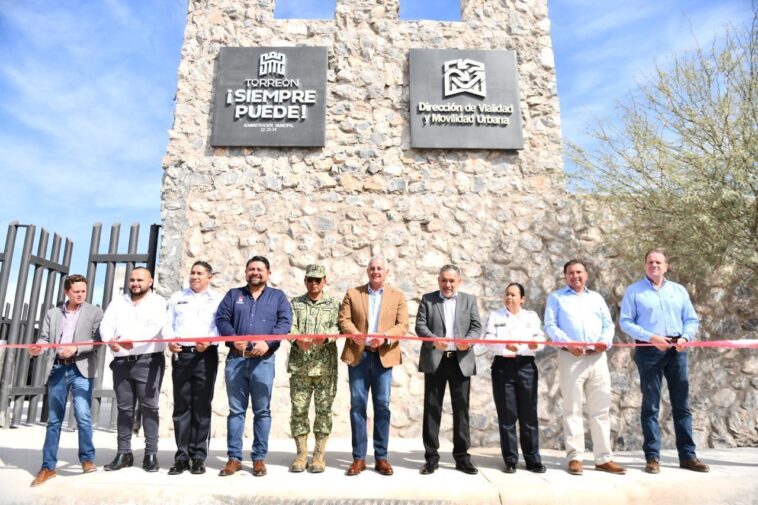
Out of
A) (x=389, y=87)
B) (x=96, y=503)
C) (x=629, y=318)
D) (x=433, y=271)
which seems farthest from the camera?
(x=389, y=87)

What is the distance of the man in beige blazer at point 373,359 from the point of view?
341 cm

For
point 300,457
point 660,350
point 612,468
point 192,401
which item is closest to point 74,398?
point 192,401

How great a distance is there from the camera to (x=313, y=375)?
3422 mm

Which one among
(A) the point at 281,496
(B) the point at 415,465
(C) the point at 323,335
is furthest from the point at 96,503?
(B) the point at 415,465

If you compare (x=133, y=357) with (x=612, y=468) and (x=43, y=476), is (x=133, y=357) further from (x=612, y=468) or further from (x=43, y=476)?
(x=612, y=468)

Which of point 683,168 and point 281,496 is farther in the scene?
point 683,168

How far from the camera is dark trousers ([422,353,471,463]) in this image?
3475mm

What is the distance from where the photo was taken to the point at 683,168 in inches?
187

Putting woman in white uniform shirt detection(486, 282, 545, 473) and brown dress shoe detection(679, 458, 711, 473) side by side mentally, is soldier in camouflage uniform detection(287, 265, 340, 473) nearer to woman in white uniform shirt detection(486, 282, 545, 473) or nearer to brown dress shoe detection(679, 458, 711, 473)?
woman in white uniform shirt detection(486, 282, 545, 473)

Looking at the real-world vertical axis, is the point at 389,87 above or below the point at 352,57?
below

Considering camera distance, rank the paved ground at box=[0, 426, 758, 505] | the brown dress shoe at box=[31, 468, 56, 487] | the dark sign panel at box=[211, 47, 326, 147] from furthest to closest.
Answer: the dark sign panel at box=[211, 47, 326, 147], the brown dress shoe at box=[31, 468, 56, 487], the paved ground at box=[0, 426, 758, 505]

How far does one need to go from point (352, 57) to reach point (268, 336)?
3.90 meters

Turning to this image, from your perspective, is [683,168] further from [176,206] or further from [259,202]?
[176,206]

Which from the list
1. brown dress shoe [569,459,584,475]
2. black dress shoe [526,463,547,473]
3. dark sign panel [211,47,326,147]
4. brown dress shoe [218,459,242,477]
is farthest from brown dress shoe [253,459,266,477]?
dark sign panel [211,47,326,147]
